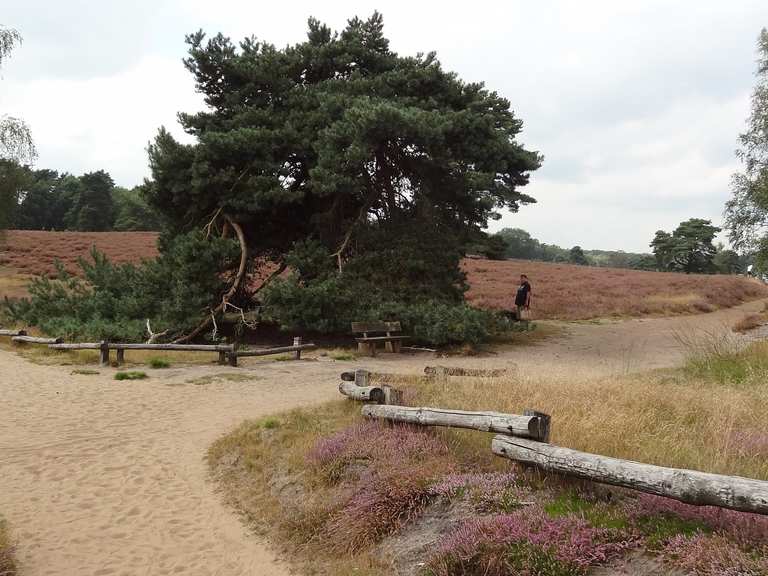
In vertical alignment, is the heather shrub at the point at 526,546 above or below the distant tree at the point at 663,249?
below

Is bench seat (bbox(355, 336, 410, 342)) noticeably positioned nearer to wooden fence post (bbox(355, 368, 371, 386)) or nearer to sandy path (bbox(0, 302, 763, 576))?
sandy path (bbox(0, 302, 763, 576))

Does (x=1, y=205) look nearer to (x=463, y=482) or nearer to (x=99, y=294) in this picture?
(x=99, y=294)

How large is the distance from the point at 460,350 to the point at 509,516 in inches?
508

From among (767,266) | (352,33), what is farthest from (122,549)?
(767,266)

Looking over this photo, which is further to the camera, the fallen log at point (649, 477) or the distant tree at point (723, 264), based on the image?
the distant tree at point (723, 264)

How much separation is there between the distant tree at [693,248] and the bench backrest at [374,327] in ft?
250

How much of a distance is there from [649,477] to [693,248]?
88.4 metres

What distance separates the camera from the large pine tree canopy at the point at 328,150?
18859mm

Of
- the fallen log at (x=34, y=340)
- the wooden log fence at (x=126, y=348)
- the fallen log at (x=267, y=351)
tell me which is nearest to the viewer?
the wooden log fence at (x=126, y=348)

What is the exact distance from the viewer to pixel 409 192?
2109cm

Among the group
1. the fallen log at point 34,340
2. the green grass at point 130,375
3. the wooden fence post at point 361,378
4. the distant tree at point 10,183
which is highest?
the distant tree at point 10,183

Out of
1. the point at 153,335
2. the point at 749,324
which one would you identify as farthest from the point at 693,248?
the point at 153,335

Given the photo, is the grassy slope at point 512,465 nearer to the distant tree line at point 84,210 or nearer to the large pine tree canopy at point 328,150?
the large pine tree canopy at point 328,150

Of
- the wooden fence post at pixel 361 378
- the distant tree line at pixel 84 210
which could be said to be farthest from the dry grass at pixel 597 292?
the distant tree line at pixel 84 210
